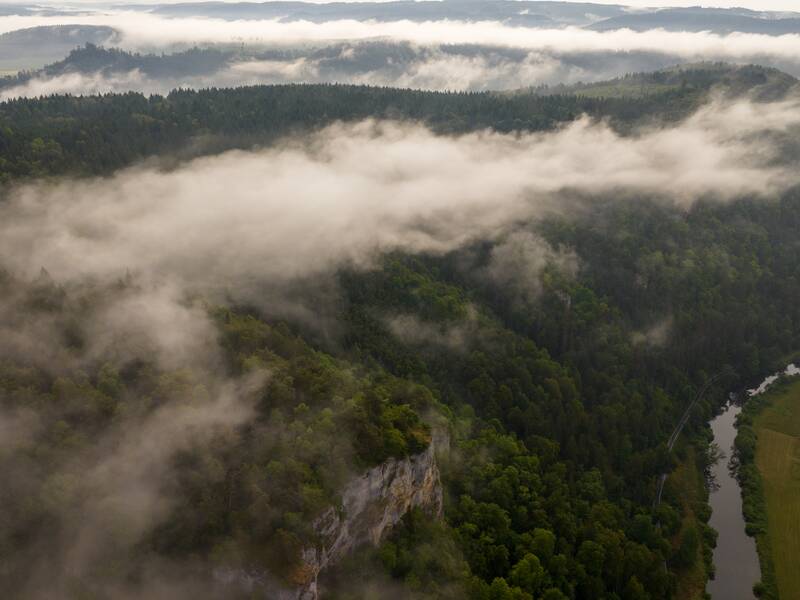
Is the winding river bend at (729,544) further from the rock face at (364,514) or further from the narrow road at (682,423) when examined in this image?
the rock face at (364,514)

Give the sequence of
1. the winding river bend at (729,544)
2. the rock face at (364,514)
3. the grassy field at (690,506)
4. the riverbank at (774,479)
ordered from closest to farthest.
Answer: the rock face at (364,514) → the grassy field at (690,506) → the winding river bend at (729,544) → the riverbank at (774,479)

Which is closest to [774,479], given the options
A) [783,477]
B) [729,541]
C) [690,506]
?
[783,477]

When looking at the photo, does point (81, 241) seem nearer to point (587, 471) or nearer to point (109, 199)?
point (109, 199)

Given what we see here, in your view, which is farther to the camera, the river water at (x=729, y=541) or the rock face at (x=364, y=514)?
the river water at (x=729, y=541)

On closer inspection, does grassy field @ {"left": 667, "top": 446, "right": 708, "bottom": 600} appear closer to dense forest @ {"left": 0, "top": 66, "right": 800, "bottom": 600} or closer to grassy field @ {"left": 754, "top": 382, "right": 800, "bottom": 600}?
dense forest @ {"left": 0, "top": 66, "right": 800, "bottom": 600}

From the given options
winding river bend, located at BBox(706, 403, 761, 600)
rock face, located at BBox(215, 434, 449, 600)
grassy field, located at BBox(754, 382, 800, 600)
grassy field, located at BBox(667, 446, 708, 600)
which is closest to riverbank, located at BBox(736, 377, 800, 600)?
grassy field, located at BBox(754, 382, 800, 600)

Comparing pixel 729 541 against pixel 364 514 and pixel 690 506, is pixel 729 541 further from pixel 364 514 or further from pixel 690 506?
pixel 364 514

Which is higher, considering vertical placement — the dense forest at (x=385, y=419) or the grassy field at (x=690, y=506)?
the dense forest at (x=385, y=419)

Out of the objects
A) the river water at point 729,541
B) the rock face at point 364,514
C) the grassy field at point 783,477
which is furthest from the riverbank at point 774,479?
the rock face at point 364,514
